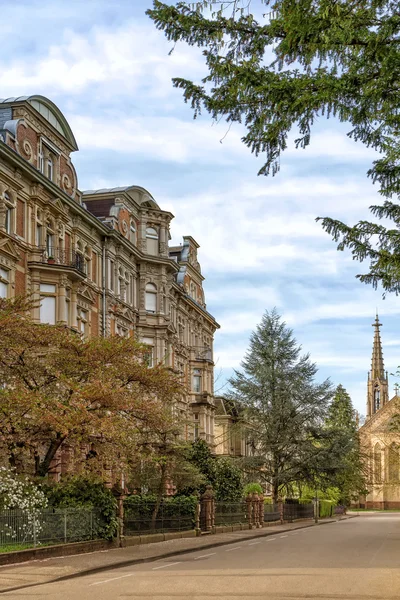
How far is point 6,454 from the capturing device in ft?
84.4

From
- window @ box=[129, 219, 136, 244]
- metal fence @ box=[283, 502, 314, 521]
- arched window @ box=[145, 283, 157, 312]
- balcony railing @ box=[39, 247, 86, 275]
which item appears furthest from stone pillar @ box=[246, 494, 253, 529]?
balcony railing @ box=[39, 247, 86, 275]

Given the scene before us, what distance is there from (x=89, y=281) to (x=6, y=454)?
16403mm

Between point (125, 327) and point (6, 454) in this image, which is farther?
point (125, 327)

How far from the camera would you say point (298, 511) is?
206 feet

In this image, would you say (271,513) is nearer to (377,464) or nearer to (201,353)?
(201,353)

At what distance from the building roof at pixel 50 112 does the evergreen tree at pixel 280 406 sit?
24884 mm

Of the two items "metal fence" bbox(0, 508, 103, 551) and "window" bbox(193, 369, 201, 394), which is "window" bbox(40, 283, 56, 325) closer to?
Result: "metal fence" bbox(0, 508, 103, 551)

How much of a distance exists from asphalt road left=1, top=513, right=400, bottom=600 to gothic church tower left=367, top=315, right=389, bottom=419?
10059 centimetres

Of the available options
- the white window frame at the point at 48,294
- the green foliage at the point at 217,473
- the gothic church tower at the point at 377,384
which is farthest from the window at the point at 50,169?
the gothic church tower at the point at 377,384

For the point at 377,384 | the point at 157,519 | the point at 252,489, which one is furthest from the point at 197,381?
the point at 377,384

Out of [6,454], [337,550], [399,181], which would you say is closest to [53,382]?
[6,454]

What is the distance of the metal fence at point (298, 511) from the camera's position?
58.0 meters

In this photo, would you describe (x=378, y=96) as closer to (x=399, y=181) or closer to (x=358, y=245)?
(x=399, y=181)

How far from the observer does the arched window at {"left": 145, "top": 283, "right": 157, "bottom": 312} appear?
4938 centimetres
